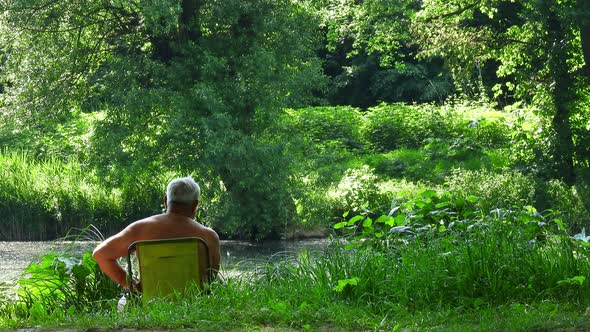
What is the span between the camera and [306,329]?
178 inches

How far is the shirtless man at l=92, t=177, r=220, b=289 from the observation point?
548 centimetres

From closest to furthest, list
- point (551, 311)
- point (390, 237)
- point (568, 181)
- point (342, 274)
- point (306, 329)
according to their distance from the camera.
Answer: point (306, 329)
point (551, 311)
point (342, 274)
point (390, 237)
point (568, 181)

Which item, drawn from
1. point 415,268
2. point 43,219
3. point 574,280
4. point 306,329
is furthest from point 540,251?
point 43,219

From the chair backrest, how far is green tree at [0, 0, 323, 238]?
8.34m

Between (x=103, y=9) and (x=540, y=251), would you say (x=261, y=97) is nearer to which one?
(x=103, y=9)

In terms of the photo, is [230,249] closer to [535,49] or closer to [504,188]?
[504,188]

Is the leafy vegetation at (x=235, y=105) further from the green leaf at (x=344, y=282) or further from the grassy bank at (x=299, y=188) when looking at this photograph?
the green leaf at (x=344, y=282)

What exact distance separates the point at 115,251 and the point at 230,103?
925 centimetres

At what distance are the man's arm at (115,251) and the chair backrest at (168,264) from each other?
0.17m

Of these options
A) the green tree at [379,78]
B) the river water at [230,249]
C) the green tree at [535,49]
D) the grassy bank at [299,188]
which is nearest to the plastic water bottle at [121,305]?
the river water at [230,249]

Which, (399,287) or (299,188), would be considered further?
(299,188)

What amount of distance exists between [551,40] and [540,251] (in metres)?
10.4

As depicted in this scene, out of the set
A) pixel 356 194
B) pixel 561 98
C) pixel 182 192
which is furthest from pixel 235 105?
pixel 182 192

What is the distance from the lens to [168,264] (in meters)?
5.25
